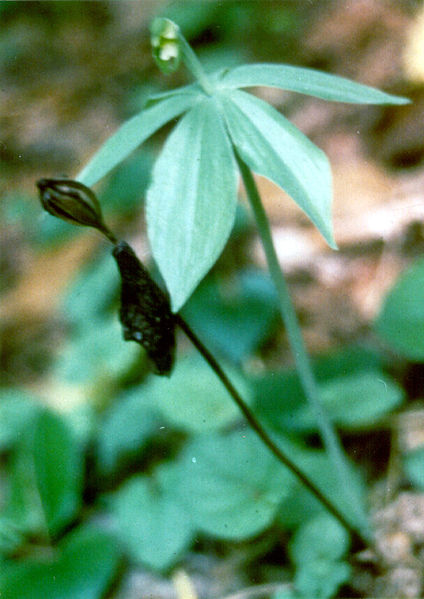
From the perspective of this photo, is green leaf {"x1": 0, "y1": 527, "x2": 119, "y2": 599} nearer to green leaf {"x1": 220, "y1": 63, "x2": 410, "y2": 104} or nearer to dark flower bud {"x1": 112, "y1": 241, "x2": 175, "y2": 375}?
dark flower bud {"x1": 112, "y1": 241, "x2": 175, "y2": 375}

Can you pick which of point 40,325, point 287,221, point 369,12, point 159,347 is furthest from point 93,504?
point 369,12

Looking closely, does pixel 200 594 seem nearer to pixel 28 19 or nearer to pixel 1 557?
pixel 1 557

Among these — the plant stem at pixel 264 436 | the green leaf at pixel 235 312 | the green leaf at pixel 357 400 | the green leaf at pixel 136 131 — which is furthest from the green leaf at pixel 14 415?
the green leaf at pixel 136 131

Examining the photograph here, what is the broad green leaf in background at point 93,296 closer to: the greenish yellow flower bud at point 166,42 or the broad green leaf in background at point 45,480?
the broad green leaf in background at point 45,480

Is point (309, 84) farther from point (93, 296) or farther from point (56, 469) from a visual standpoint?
point (93, 296)

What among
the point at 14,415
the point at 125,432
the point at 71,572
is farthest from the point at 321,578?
the point at 14,415

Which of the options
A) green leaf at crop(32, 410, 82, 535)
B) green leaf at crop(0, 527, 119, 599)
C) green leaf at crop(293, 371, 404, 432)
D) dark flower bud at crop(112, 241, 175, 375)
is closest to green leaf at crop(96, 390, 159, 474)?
green leaf at crop(32, 410, 82, 535)
